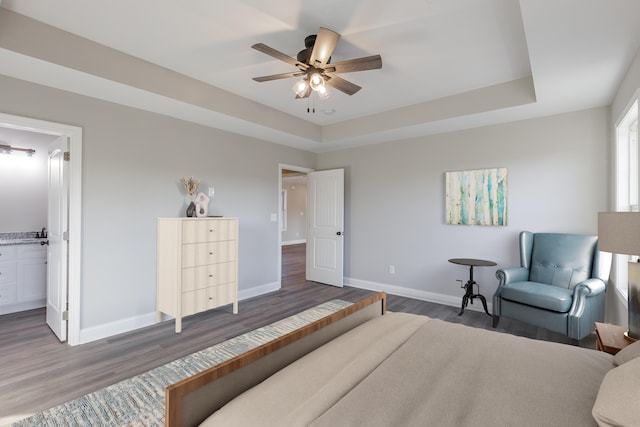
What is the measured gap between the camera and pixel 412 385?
1.18m

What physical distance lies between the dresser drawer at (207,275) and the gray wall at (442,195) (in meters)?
2.22

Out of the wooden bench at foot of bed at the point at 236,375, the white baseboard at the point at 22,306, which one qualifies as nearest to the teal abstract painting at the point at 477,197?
the wooden bench at foot of bed at the point at 236,375

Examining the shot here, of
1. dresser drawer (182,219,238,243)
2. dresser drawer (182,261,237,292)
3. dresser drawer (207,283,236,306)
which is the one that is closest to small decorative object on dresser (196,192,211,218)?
dresser drawer (182,219,238,243)

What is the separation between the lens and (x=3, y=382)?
223cm

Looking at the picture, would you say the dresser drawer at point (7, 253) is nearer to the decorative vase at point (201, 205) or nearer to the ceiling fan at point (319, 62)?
the decorative vase at point (201, 205)

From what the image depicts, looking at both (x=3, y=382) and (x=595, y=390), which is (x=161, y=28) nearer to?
(x=3, y=382)

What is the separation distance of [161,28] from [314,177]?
136 inches

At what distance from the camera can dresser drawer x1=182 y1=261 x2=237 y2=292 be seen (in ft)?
11.0

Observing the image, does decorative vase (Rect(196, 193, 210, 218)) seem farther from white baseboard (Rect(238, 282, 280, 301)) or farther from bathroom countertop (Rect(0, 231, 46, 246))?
bathroom countertop (Rect(0, 231, 46, 246))

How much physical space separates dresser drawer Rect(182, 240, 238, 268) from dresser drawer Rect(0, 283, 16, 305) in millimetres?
2313

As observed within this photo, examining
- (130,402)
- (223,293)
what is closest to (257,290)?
(223,293)

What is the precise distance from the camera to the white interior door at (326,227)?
5.18 meters

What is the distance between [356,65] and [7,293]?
4729 mm

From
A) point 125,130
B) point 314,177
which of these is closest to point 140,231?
point 125,130
